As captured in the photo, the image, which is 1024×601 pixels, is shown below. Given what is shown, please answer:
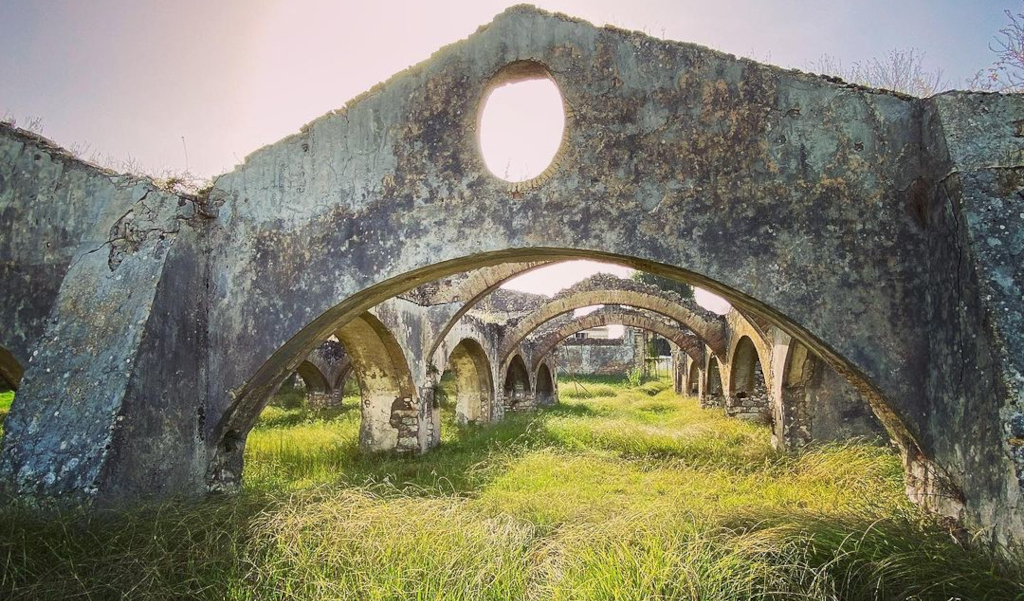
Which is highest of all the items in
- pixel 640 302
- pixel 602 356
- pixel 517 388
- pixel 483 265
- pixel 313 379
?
pixel 640 302

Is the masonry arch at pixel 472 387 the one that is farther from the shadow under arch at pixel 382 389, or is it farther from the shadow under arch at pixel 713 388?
the shadow under arch at pixel 713 388

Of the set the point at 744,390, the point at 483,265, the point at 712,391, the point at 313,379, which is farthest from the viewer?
the point at 313,379

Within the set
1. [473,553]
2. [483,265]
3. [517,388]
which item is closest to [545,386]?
[517,388]

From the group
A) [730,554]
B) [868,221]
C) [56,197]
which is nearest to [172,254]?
[56,197]

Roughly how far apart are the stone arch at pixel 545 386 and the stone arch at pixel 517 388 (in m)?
2.73

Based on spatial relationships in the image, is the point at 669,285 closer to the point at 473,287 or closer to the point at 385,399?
the point at 473,287

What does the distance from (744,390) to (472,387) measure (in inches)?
243

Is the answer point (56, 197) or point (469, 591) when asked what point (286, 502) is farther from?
point (56, 197)

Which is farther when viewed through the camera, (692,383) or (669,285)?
(669,285)

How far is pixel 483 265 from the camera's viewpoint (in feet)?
14.8

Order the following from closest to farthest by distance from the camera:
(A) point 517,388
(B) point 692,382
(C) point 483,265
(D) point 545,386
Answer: (C) point 483,265, (A) point 517,388, (B) point 692,382, (D) point 545,386

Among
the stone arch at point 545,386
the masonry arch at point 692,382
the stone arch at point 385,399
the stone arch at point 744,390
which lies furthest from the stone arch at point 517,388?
the stone arch at point 385,399

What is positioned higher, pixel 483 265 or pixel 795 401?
pixel 483 265

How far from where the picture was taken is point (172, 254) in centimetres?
421
